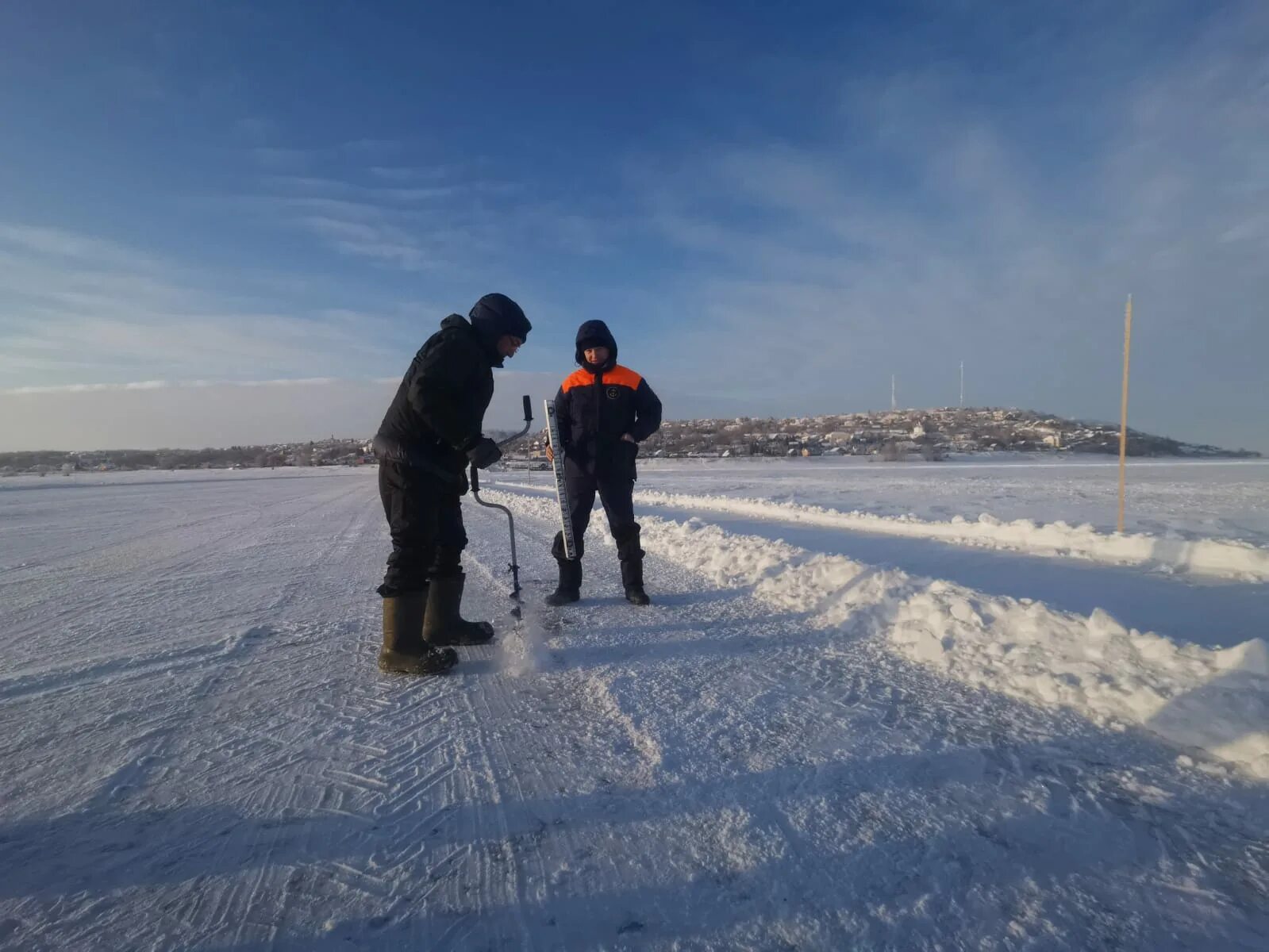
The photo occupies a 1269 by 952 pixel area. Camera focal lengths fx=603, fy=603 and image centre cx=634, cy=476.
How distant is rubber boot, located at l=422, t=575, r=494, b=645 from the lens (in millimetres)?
3670

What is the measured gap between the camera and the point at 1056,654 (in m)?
3.05

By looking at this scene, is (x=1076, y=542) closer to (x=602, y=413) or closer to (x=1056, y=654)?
(x=1056, y=654)

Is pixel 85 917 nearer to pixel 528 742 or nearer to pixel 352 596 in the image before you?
pixel 528 742

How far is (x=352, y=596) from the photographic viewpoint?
494 centimetres

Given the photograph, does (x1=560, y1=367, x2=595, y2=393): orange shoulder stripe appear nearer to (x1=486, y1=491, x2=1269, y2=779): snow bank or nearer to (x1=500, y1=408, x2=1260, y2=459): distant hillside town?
(x1=486, y1=491, x2=1269, y2=779): snow bank

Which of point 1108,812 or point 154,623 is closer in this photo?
point 1108,812

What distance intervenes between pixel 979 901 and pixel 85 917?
234cm

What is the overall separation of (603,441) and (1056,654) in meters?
3.08

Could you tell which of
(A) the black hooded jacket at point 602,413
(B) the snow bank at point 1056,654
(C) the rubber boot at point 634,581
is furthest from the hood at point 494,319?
(B) the snow bank at point 1056,654

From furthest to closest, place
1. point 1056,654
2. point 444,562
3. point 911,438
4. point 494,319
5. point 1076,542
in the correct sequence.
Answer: point 911,438, point 1076,542, point 444,562, point 494,319, point 1056,654

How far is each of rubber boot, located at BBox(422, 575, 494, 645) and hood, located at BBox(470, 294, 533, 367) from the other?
1.39 meters

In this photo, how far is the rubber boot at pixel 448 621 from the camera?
144 inches

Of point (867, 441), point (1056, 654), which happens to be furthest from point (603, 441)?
point (867, 441)

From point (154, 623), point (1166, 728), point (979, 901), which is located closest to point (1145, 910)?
point (979, 901)
